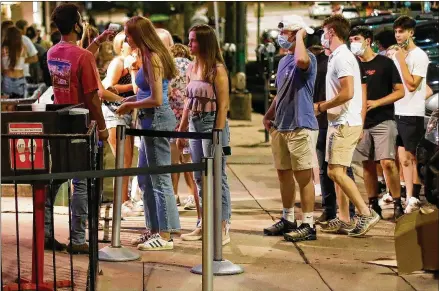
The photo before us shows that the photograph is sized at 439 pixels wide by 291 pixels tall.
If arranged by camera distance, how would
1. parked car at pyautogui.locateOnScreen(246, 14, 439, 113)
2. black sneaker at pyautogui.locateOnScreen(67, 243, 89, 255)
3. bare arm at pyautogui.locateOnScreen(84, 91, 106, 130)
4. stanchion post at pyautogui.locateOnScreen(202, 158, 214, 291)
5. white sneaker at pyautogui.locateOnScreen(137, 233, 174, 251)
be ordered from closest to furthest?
stanchion post at pyautogui.locateOnScreen(202, 158, 214, 291) < bare arm at pyautogui.locateOnScreen(84, 91, 106, 130) < black sneaker at pyautogui.locateOnScreen(67, 243, 89, 255) < white sneaker at pyautogui.locateOnScreen(137, 233, 174, 251) < parked car at pyautogui.locateOnScreen(246, 14, 439, 113)

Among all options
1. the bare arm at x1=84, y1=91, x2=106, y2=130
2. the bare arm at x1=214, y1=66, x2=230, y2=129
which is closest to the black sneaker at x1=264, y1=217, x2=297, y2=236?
the bare arm at x1=214, y1=66, x2=230, y2=129

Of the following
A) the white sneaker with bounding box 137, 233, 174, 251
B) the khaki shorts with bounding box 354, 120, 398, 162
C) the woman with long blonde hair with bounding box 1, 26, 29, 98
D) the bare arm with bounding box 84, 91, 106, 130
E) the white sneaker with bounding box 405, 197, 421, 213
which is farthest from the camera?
the woman with long blonde hair with bounding box 1, 26, 29, 98

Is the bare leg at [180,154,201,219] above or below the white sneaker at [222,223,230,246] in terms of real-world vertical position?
above

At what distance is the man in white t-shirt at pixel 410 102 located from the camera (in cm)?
1039

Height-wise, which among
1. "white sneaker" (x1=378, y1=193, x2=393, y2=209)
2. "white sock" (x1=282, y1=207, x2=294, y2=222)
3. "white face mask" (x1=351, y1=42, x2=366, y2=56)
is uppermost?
"white face mask" (x1=351, y1=42, x2=366, y2=56)

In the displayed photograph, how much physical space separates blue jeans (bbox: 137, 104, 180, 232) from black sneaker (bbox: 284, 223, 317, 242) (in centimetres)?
105

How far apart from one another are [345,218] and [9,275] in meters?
3.43

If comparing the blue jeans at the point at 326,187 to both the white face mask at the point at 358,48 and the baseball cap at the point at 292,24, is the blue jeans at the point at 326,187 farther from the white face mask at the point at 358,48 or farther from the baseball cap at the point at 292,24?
the baseball cap at the point at 292,24

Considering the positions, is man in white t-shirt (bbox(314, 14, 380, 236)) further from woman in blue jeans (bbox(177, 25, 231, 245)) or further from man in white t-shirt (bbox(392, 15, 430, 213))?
man in white t-shirt (bbox(392, 15, 430, 213))

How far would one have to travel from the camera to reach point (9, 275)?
7.32 meters

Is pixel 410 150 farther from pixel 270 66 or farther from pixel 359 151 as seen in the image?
pixel 270 66

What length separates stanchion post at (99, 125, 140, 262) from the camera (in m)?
7.74

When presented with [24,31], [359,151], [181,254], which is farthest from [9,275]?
[24,31]

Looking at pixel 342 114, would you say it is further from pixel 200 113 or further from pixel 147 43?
pixel 147 43
